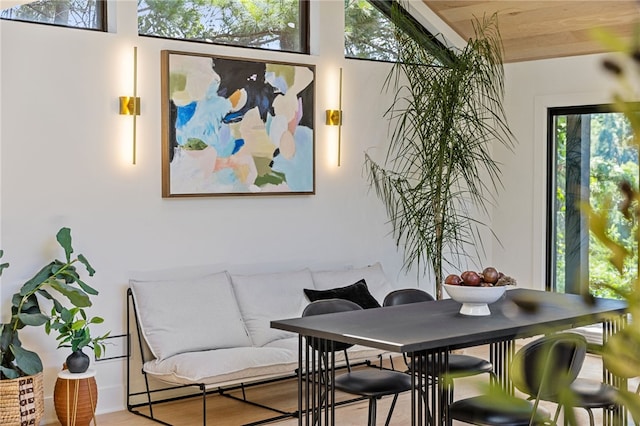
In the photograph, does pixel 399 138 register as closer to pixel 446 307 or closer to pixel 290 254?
pixel 290 254

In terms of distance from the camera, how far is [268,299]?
6.12 meters

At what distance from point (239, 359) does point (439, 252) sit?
2.11 metres

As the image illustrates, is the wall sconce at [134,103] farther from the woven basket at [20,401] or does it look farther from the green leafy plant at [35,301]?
the woven basket at [20,401]

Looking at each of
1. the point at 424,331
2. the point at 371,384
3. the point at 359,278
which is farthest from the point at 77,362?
the point at 359,278

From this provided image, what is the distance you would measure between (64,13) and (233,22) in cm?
130

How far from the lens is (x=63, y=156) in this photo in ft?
17.8

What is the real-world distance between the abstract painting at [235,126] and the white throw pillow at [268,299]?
62cm

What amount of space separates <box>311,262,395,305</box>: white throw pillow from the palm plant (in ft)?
1.27

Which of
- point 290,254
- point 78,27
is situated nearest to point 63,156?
point 78,27

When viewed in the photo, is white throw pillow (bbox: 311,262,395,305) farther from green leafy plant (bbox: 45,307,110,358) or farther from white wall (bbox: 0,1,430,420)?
green leafy plant (bbox: 45,307,110,358)

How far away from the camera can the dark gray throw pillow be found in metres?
6.30

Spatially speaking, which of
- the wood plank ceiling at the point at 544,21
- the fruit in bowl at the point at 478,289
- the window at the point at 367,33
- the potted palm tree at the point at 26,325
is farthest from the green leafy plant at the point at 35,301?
the wood plank ceiling at the point at 544,21

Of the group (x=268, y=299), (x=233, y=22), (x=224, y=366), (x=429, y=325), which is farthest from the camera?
(x=233, y=22)

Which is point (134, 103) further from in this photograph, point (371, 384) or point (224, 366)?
point (371, 384)
